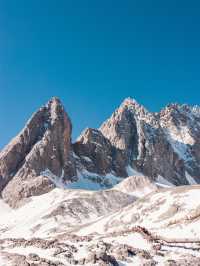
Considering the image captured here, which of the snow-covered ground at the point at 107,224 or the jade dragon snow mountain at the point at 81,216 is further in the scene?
the snow-covered ground at the point at 107,224

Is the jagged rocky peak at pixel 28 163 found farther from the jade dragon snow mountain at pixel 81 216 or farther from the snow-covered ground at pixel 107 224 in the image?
the snow-covered ground at pixel 107 224

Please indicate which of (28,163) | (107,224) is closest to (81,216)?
(107,224)

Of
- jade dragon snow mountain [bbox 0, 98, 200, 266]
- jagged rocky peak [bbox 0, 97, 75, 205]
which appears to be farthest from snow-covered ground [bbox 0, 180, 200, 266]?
jagged rocky peak [bbox 0, 97, 75, 205]

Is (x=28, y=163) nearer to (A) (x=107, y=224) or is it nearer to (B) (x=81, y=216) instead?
(B) (x=81, y=216)

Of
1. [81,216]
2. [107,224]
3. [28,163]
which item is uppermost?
[28,163]

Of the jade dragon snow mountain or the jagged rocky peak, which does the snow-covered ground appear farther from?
the jagged rocky peak

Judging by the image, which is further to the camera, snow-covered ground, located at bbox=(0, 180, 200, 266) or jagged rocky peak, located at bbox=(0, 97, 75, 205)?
jagged rocky peak, located at bbox=(0, 97, 75, 205)

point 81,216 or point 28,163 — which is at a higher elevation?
point 28,163

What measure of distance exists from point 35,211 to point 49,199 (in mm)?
10161

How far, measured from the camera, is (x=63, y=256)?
77.3 feet

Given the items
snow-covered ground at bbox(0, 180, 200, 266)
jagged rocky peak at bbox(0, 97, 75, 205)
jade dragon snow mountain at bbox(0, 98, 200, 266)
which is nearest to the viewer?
jade dragon snow mountain at bbox(0, 98, 200, 266)

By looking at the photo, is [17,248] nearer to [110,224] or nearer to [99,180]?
[110,224]


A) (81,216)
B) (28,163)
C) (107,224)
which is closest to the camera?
(107,224)

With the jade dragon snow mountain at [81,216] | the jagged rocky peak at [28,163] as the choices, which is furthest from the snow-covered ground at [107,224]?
the jagged rocky peak at [28,163]
